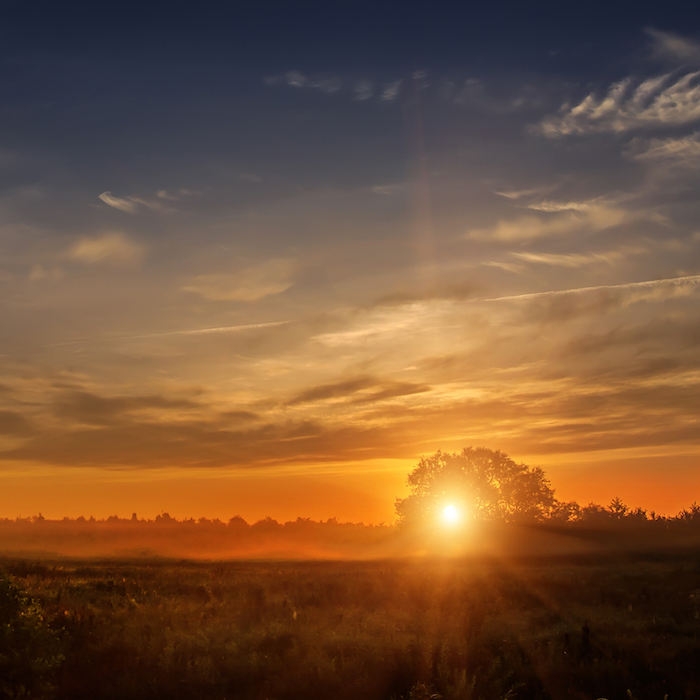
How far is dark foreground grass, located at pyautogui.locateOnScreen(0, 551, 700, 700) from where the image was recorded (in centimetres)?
1767

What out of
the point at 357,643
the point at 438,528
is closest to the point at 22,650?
the point at 357,643

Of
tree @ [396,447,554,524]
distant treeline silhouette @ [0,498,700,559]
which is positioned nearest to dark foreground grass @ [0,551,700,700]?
distant treeline silhouette @ [0,498,700,559]

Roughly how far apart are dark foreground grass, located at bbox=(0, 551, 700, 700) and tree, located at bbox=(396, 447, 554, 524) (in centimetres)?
7816

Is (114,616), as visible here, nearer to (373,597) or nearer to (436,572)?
(373,597)

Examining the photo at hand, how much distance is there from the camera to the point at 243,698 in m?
17.2

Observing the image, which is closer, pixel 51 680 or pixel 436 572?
pixel 51 680

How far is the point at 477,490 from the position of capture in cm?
11150

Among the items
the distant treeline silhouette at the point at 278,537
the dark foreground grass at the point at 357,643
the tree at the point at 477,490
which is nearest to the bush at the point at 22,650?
the dark foreground grass at the point at 357,643

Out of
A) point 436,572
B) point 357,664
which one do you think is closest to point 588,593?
point 436,572

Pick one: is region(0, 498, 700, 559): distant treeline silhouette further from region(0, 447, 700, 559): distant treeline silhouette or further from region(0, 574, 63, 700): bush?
region(0, 574, 63, 700): bush

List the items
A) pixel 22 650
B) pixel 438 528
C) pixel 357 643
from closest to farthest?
pixel 22 650, pixel 357 643, pixel 438 528

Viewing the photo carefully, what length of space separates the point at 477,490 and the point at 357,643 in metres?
94.4

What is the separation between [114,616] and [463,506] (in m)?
94.2

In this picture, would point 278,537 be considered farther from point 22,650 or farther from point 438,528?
point 22,650
